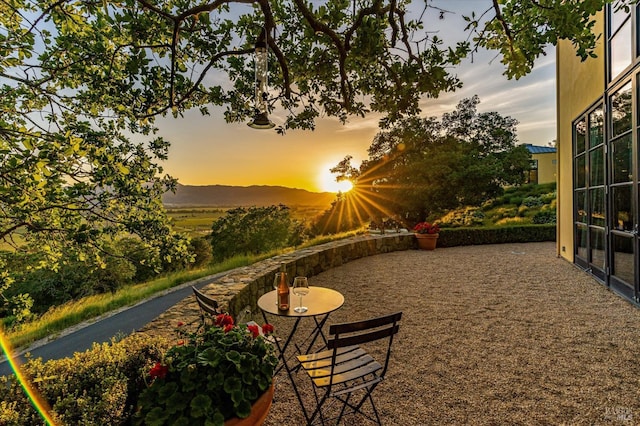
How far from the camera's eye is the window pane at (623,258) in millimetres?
4699

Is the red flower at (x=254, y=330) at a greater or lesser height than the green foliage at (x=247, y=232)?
greater

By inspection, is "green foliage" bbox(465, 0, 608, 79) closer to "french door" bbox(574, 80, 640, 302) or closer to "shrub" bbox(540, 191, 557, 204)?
"french door" bbox(574, 80, 640, 302)

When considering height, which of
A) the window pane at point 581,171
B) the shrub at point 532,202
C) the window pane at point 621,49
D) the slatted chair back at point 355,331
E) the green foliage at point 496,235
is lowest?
the green foliage at point 496,235

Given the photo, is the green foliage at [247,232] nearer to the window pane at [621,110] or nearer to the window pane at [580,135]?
the window pane at [580,135]

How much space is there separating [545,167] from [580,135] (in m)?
26.0

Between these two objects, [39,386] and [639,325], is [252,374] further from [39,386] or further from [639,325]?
[639,325]

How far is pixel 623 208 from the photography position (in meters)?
4.88

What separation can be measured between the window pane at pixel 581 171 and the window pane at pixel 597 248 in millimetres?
1064

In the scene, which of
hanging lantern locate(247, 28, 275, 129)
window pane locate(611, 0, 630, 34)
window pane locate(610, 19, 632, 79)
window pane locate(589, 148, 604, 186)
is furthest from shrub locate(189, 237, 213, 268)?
window pane locate(611, 0, 630, 34)

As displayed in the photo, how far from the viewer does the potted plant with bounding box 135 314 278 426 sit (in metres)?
1.35

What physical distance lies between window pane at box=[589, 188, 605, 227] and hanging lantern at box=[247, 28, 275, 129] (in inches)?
247

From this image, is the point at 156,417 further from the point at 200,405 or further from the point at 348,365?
the point at 348,365

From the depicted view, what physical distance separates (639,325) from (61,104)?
6943mm

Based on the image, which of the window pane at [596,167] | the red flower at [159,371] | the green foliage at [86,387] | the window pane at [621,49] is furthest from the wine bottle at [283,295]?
Result: the window pane at [596,167]
